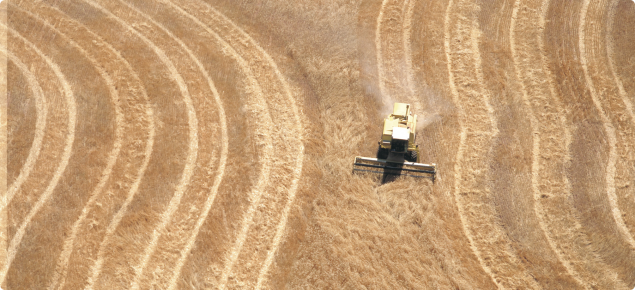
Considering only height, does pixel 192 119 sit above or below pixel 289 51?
below

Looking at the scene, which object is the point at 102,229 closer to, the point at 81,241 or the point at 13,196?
the point at 81,241

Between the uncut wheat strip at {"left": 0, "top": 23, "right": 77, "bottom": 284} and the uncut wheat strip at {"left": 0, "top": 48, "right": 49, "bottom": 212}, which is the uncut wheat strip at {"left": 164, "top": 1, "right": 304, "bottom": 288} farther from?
the uncut wheat strip at {"left": 0, "top": 48, "right": 49, "bottom": 212}

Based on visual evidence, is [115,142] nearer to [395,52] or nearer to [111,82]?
[111,82]

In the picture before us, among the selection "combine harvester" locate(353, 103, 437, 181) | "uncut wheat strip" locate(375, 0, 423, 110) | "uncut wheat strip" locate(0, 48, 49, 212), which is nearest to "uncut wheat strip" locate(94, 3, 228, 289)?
"combine harvester" locate(353, 103, 437, 181)

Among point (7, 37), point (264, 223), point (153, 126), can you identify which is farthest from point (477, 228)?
point (7, 37)

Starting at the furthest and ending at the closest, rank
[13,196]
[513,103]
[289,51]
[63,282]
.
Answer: [289,51]
[513,103]
[13,196]
[63,282]

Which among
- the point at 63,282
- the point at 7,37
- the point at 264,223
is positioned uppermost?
the point at 7,37

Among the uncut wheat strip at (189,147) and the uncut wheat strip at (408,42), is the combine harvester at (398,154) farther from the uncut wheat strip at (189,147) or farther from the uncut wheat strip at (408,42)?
the uncut wheat strip at (189,147)
